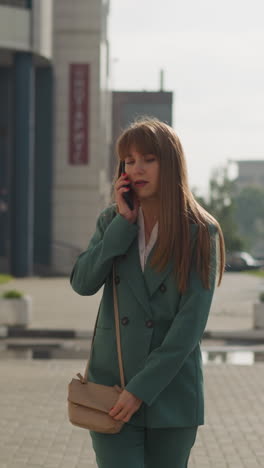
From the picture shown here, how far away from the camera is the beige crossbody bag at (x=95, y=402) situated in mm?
3299

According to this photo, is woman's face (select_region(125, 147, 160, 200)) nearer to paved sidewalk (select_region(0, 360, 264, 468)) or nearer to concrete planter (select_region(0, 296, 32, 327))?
paved sidewalk (select_region(0, 360, 264, 468))

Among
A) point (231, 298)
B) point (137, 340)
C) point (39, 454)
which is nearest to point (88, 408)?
point (137, 340)

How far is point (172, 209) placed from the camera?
3.38m

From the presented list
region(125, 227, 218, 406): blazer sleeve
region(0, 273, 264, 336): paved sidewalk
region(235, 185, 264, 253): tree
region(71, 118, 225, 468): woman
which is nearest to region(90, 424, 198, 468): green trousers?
region(71, 118, 225, 468): woman

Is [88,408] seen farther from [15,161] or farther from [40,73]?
[40,73]

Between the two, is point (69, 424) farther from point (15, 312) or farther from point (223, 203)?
point (223, 203)

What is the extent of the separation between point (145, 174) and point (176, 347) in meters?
0.56

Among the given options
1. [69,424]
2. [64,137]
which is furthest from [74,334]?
[64,137]

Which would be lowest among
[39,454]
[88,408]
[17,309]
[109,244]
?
[17,309]

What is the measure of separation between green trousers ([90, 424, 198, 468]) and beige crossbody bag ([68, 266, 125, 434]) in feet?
0.22

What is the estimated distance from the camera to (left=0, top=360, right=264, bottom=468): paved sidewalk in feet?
22.1

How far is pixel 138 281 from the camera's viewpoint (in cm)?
339

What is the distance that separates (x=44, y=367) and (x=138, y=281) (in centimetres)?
844

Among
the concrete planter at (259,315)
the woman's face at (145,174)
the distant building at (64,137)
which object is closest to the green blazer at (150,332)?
the woman's face at (145,174)
